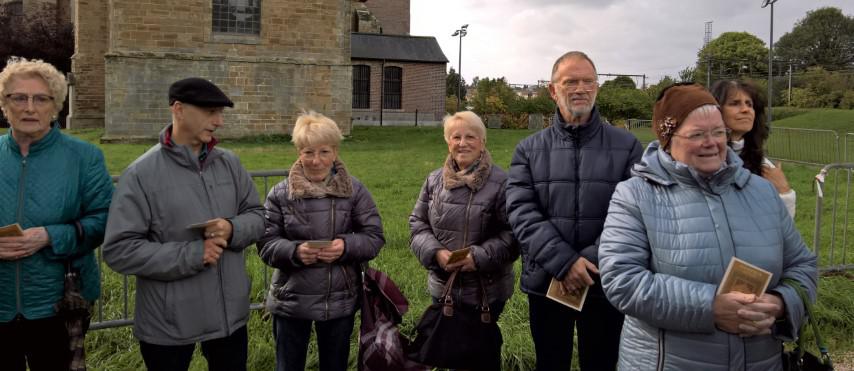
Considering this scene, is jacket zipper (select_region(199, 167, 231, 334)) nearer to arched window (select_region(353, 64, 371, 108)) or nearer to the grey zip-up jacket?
the grey zip-up jacket

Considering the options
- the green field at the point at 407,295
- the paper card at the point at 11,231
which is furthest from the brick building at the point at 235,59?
the paper card at the point at 11,231

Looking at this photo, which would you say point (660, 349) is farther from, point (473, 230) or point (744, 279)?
point (473, 230)

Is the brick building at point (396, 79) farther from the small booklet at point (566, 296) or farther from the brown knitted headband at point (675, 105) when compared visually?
the brown knitted headband at point (675, 105)

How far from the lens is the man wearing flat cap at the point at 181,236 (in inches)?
122

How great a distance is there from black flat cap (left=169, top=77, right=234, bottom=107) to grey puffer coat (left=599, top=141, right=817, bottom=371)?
196 centimetres

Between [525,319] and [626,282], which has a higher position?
[626,282]

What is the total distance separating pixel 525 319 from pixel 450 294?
1459 millimetres

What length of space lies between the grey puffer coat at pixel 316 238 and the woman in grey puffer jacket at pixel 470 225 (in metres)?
0.38

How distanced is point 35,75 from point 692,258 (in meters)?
3.09

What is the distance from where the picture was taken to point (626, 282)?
2.69 metres

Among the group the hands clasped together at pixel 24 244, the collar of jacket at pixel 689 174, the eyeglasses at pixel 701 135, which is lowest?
the hands clasped together at pixel 24 244

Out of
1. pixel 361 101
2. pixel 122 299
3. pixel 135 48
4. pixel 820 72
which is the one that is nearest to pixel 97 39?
pixel 135 48

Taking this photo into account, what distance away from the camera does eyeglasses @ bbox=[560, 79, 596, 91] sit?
3.62 m

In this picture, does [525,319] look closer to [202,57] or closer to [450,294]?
[450,294]
